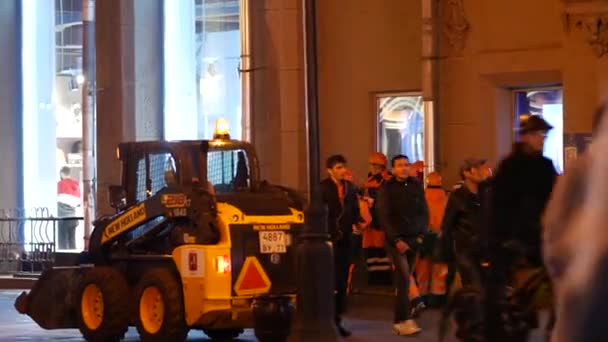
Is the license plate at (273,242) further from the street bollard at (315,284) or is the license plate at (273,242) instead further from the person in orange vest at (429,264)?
the person in orange vest at (429,264)

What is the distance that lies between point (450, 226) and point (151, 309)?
380 centimetres

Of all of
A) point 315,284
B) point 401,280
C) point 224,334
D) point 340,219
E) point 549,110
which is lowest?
point 224,334

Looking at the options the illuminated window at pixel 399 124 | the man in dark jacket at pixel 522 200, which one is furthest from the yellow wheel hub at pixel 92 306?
the illuminated window at pixel 399 124

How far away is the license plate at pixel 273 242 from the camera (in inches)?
511

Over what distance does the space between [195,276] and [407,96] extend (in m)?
7.46

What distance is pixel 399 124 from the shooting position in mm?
19625

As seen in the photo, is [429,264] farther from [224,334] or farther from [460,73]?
[460,73]

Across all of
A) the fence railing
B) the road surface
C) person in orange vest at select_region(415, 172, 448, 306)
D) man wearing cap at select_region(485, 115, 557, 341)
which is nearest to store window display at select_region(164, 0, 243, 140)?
the fence railing

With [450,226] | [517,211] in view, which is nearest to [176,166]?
[450,226]

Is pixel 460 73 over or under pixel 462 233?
over

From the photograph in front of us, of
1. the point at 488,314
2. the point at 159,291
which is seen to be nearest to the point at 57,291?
the point at 159,291

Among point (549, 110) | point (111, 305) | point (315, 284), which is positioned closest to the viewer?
point (315, 284)

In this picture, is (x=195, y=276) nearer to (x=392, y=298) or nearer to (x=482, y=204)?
(x=482, y=204)

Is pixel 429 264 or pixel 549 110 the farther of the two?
pixel 549 110
